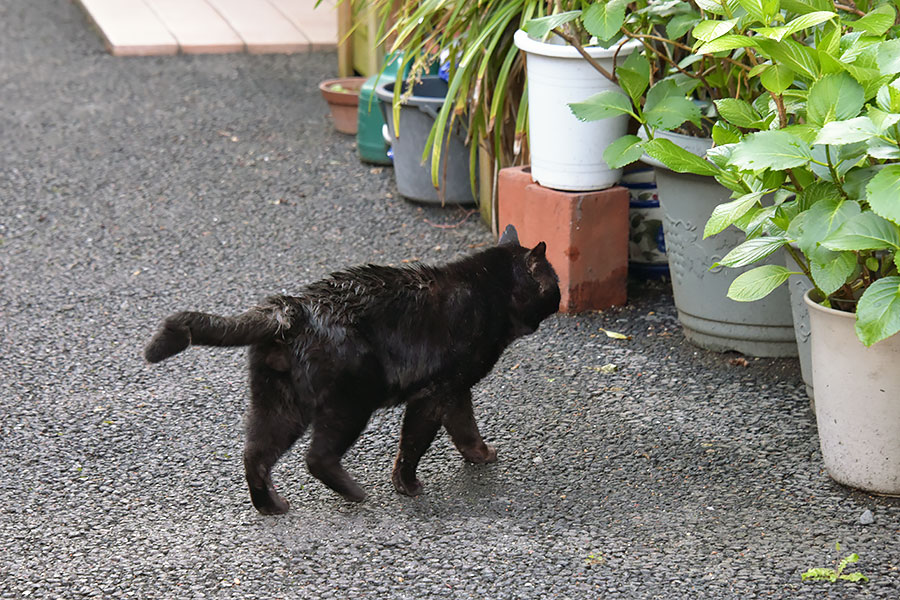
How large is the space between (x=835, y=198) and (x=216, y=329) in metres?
1.42

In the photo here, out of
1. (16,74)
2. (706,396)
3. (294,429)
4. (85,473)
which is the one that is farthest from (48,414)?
(16,74)

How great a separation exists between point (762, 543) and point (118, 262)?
3.01m

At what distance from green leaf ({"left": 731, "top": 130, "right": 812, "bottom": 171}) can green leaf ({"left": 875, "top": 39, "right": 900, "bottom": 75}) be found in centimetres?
22

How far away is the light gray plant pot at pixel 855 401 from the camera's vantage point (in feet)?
8.49

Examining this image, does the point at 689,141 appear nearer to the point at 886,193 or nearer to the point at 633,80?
the point at 633,80

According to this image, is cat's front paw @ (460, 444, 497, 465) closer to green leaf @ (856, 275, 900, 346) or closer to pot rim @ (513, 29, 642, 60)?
green leaf @ (856, 275, 900, 346)

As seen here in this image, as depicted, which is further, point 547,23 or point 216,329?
point 547,23

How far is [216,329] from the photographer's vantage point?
7.95 ft

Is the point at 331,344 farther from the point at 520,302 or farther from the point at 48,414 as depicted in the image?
the point at 48,414

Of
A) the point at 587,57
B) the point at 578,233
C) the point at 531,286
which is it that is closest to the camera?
the point at 531,286

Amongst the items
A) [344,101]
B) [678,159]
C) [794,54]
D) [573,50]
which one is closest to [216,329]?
[678,159]

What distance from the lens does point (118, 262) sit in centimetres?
455

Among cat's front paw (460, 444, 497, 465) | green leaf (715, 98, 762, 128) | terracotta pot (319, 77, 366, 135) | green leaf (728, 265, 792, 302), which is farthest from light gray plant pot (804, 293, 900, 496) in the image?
terracotta pot (319, 77, 366, 135)

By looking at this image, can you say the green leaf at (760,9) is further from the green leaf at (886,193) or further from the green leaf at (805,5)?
the green leaf at (886,193)
